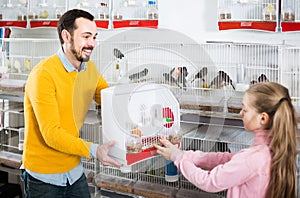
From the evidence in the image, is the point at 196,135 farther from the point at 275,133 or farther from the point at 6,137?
the point at 6,137

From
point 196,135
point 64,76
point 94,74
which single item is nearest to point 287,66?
point 196,135

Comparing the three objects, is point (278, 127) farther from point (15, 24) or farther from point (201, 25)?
point (15, 24)

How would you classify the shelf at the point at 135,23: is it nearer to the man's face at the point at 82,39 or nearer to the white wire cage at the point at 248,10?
the white wire cage at the point at 248,10

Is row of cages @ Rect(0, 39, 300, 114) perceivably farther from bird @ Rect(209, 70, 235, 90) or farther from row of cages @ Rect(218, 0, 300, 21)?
row of cages @ Rect(218, 0, 300, 21)

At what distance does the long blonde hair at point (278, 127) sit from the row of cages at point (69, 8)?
52.3 inches

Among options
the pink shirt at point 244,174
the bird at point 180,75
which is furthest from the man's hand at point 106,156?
the bird at point 180,75

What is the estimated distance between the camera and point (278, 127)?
4.38 feet

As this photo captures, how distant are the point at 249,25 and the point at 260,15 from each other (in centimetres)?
8

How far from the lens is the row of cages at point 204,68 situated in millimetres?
1926

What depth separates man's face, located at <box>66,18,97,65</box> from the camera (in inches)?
63.7

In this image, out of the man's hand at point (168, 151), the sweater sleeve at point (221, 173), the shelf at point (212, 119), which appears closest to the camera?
the sweater sleeve at point (221, 173)

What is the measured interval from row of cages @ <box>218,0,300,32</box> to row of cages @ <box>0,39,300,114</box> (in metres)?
0.14

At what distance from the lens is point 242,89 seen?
6.56 ft

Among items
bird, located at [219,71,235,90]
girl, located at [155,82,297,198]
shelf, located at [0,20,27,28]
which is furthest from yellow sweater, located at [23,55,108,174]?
shelf, located at [0,20,27,28]
